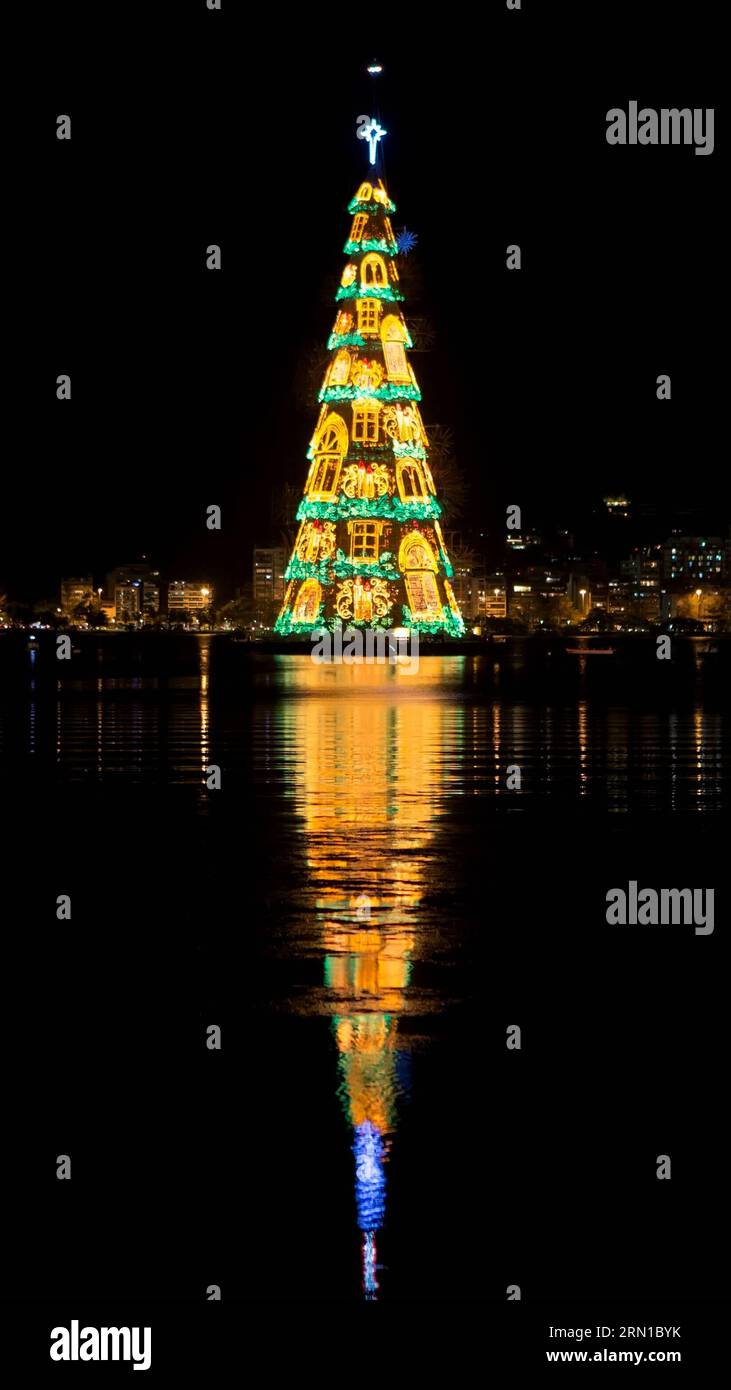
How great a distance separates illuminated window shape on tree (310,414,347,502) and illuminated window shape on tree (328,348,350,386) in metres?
1.52

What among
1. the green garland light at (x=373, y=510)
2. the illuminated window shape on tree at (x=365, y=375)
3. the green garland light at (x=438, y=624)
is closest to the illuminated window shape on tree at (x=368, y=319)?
the illuminated window shape on tree at (x=365, y=375)

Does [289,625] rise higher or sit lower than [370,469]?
lower

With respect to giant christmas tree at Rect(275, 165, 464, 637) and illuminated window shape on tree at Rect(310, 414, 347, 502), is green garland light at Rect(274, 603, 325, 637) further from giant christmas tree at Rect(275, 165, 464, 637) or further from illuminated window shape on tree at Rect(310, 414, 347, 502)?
illuminated window shape on tree at Rect(310, 414, 347, 502)

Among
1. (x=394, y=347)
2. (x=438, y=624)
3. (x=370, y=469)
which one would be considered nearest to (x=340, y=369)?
(x=394, y=347)

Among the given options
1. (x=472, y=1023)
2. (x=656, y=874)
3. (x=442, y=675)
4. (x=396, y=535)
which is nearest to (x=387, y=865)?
(x=656, y=874)

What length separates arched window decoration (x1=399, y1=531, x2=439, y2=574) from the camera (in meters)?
71.0

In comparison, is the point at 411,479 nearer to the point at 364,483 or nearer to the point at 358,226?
the point at 364,483

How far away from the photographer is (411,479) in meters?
71.5

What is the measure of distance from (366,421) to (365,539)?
486 cm

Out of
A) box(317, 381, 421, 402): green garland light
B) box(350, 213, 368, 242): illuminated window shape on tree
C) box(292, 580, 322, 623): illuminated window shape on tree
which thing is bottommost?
box(292, 580, 322, 623): illuminated window shape on tree

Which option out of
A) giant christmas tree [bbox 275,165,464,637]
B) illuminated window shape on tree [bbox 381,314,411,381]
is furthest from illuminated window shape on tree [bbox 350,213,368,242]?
illuminated window shape on tree [bbox 381,314,411,381]

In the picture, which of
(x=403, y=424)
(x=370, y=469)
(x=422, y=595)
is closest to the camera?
(x=370, y=469)

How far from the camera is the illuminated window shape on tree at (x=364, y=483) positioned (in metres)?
70.1

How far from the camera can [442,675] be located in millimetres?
56344
